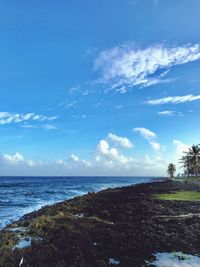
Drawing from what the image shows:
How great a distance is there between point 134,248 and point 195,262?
2.62m

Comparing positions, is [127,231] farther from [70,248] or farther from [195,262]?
[195,262]

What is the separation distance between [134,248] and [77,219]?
8.87 meters

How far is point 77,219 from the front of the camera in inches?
867

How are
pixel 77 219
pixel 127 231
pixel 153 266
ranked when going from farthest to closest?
1. pixel 77 219
2. pixel 127 231
3. pixel 153 266

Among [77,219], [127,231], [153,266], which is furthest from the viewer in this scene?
[77,219]

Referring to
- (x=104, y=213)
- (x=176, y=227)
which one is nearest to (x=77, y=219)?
(x=104, y=213)

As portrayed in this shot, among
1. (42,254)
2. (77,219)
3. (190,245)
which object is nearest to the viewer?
(42,254)

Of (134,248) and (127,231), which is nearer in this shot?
(134,248)

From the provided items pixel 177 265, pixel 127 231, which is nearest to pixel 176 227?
pixel 127 231

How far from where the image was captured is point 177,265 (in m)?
12.0

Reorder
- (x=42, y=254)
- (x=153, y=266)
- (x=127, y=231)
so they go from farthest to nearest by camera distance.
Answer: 1. (x=127, y=231)
2. (x=42, y=254)
3. (x=153, y=266)

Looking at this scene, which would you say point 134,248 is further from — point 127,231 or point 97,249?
point 127,231

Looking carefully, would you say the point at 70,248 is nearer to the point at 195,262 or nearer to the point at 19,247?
the point at 19,247

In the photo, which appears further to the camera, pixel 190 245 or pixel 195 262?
pixel 190 245
